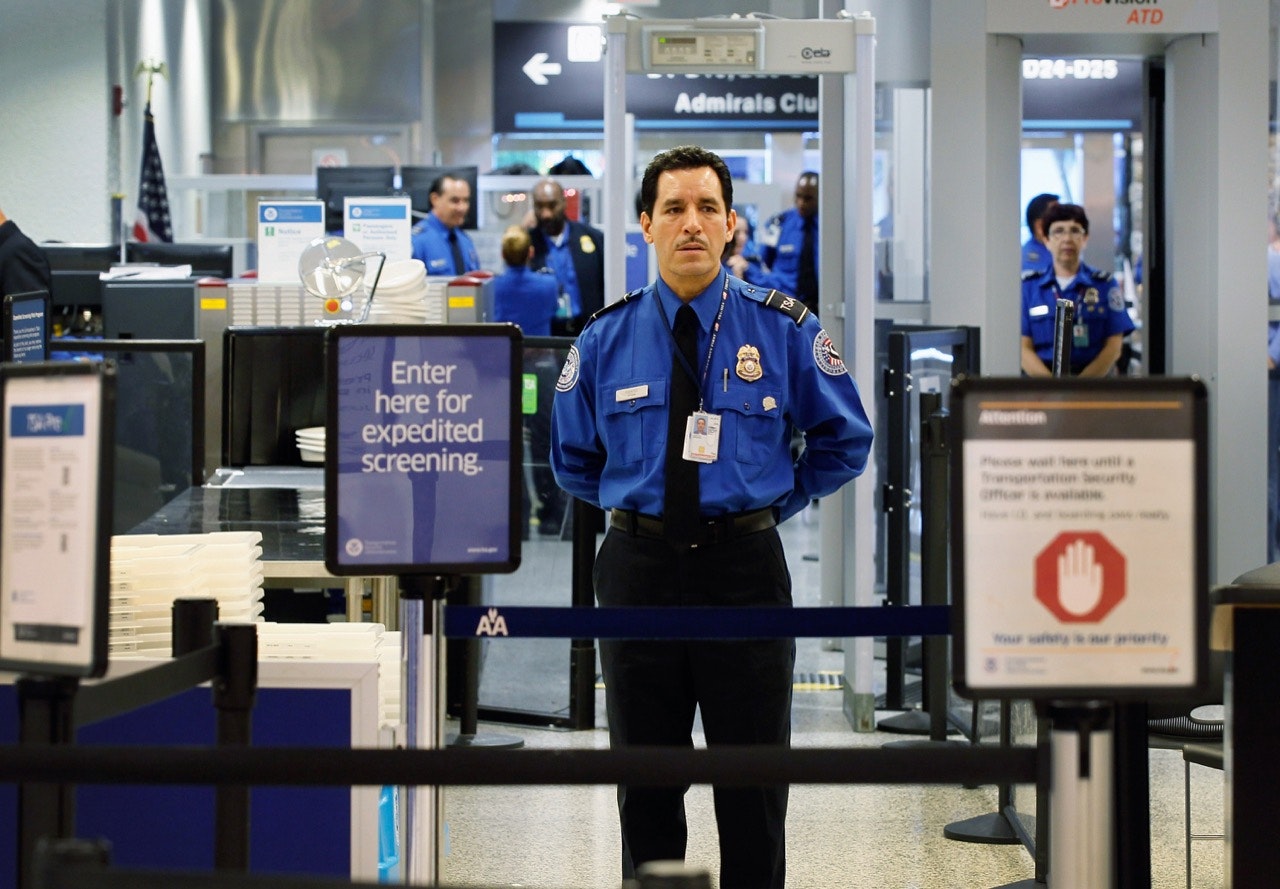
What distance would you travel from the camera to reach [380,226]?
6570 millimetres

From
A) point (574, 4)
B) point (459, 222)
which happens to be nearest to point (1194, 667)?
point (459, 222)

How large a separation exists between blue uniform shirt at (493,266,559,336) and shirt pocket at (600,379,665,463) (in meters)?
6.51

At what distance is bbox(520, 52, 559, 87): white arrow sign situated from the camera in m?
15.4

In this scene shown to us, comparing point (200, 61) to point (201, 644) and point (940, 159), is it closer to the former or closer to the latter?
point (940, 159)

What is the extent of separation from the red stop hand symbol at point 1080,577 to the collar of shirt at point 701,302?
5.01 ft

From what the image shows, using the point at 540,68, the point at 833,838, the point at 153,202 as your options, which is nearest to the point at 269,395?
the point at 833,838

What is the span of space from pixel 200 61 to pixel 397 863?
45.9 feet

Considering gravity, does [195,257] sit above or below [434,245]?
below

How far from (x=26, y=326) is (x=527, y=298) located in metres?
4.82

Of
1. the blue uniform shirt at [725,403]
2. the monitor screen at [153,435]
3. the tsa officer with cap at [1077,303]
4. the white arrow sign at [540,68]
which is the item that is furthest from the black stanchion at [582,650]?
the white arrow sign at [540,68]

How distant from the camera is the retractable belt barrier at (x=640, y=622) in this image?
7.61ft

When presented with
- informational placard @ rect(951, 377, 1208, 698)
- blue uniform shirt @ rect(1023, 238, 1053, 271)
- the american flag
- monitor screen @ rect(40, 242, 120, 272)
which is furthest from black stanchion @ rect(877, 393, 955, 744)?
the american flag

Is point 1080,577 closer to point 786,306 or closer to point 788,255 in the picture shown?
point 786,306

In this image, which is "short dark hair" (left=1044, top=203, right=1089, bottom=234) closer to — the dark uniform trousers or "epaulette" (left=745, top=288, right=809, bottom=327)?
"epaulette" (left=745, top=288, right=809, bottom=327)
